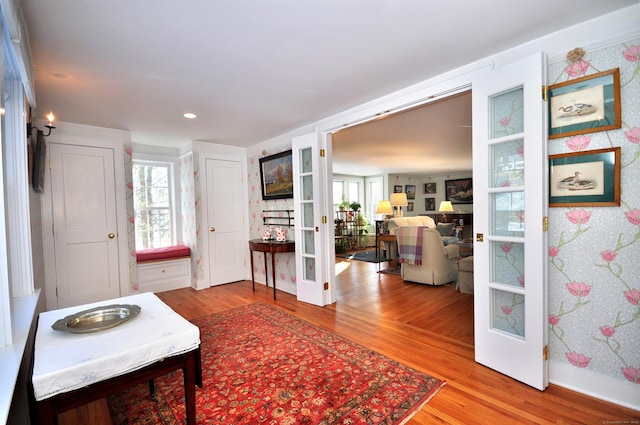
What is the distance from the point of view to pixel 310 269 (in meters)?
3.86

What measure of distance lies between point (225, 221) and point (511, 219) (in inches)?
163

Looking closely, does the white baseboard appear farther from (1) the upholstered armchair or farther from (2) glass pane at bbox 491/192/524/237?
(1) the upholstered armchair

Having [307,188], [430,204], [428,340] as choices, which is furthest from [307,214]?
[430,204]

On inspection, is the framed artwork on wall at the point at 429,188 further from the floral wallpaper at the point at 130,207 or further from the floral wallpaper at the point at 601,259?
the floral wallpaper at the point at 130,207

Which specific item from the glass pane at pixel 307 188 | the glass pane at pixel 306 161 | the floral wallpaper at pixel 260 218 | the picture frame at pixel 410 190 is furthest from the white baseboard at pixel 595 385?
the picture frame at pixel 410 190

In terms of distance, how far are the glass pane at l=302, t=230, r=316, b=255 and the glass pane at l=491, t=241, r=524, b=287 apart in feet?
7.02

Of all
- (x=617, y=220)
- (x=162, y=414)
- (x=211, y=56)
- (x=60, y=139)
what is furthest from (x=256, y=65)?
(x=60, y=139)

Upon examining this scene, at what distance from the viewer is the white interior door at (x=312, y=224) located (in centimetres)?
363

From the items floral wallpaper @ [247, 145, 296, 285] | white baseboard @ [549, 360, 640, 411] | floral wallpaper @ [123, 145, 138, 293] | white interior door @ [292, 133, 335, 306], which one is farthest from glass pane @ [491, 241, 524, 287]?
floral wallpaper @ [123, 145, 138, 293]

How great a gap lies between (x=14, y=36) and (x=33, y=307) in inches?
58.0

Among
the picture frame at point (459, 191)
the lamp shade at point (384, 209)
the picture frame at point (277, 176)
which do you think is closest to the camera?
the picture frame at point (277, 176)

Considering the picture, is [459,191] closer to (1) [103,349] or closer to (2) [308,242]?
(2) [308,242]

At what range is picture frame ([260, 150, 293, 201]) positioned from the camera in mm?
4250

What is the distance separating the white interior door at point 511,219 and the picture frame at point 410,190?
831cm
